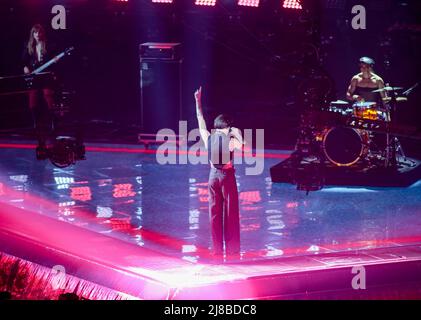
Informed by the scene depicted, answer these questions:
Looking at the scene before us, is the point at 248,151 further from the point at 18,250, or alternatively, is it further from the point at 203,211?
the point at 18,250

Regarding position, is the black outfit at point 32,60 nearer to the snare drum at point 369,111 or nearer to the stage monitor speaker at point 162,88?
the stage monitor speaker at point 162,88

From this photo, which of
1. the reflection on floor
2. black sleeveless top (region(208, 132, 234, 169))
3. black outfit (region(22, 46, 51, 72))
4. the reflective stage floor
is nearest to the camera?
the reflective stage floor

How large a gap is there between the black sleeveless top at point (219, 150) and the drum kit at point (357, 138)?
4.49 metres

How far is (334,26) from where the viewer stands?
15.5 m

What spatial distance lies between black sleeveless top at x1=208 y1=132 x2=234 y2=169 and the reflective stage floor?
1038 mm

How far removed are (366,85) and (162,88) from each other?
3859 mm

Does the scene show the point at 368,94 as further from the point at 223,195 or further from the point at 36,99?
the point at 223,195

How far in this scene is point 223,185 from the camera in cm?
813

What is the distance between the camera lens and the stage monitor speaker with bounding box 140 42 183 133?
585 inches

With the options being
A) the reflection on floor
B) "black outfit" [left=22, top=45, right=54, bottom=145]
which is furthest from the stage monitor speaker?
"black outfit" [left=22, top=45, right=54, bottom=145]

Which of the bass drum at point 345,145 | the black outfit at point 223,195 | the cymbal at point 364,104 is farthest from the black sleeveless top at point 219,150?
the cymbal at point 364,104

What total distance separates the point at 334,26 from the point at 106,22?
15.8 ft

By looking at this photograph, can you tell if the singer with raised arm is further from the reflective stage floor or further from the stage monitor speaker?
the stage monitor speaker
